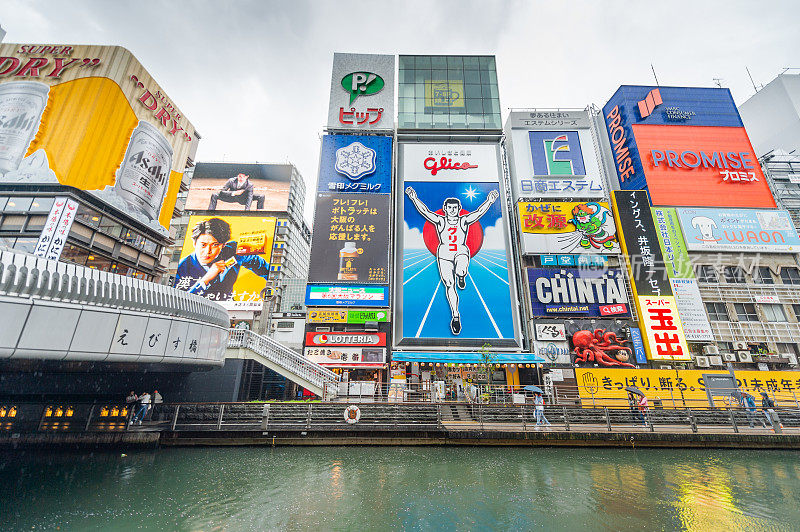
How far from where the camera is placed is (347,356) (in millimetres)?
25578

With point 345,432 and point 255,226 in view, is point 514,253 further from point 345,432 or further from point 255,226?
point 255,226

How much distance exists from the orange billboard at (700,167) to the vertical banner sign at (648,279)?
3.73 m

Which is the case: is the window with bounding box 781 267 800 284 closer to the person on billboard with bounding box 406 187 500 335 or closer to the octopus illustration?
the octopus illustration

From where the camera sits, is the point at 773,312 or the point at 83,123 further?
the point at 773,312

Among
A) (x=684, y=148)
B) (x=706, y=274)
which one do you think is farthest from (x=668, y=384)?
(x=684, y=148)

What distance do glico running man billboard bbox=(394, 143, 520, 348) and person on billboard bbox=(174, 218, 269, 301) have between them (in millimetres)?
17189

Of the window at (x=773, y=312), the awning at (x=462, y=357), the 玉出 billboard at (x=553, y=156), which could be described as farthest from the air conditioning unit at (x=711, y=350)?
the 玉出 billboard at (x=553, y=156)

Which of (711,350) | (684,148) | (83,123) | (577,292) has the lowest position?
(711,350)

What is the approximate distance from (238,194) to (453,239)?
88.0 feet

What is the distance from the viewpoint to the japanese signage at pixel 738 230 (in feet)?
93.6

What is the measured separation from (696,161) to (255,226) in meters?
44.5

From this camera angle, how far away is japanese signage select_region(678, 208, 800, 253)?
2852 cm

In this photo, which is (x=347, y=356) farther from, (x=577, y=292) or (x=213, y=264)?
(x=213, y=264)

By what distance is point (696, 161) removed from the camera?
1276 inches
